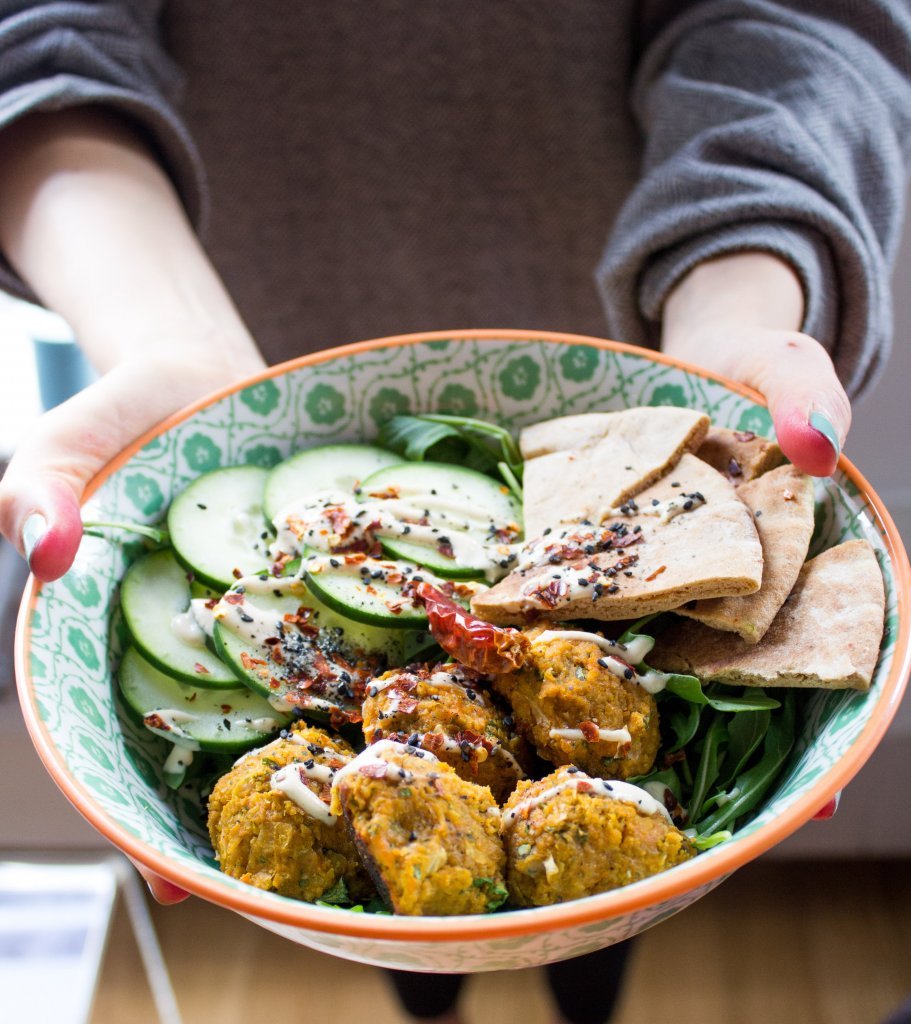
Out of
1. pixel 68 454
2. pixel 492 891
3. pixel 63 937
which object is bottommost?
pixel 63 937

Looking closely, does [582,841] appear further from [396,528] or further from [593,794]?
[396,528]

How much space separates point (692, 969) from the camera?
10.3 ft

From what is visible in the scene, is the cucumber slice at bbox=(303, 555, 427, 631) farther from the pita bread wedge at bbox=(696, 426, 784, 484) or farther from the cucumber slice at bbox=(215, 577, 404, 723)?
the pita bread wedge at bbox=(696, 426, 784, 484)

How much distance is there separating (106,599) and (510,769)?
82 centimetres

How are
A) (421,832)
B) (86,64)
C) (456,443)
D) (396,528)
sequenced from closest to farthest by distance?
(421,832) < (396,528) < (456,443) < (86,64)

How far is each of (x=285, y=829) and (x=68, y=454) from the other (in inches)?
32.7

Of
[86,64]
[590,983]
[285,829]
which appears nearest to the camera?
[285,829]

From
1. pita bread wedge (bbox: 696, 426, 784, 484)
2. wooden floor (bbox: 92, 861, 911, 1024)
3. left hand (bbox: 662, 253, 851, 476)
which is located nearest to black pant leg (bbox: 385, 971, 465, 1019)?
wooden floor (bbox: 92, 861, 911, 1024)

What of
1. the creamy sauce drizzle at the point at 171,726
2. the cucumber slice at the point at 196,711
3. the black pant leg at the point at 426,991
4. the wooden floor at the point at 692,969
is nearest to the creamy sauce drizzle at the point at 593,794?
the cucumber slice at the point at 196,711

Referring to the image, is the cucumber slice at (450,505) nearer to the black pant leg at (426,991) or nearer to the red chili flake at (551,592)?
the red chili flake at (551,592)

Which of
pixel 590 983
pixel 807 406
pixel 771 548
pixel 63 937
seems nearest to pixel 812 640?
pixel 771 548

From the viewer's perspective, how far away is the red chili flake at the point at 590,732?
145 centimetres

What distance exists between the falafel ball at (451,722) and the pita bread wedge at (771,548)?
37 cm

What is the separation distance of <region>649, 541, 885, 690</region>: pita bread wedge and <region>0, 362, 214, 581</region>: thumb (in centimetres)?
102
